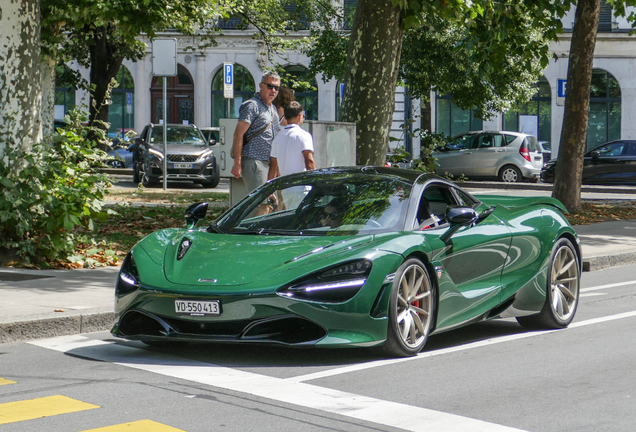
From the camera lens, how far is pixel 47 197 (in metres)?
10.3

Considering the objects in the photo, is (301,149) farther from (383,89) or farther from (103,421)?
(103,421)

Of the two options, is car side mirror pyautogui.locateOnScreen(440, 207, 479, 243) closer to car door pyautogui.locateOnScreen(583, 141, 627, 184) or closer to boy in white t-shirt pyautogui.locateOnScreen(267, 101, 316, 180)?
boy in white t-shirt pyautogui.locateOnScreen(267, 101, 316, 180)

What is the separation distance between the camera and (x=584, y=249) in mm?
13414

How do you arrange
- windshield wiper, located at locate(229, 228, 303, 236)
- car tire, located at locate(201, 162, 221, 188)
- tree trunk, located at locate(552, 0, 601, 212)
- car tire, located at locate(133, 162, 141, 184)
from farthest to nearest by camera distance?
1. car tire, located at locate(133, 162, 141, 184)
2. car tire, located at locate(201, 162, 221, 188)
3. tree trunk, located at locate(552, 0, 601, 212)
4. windshield wiper, located at locate(229, 228, 303, 236)

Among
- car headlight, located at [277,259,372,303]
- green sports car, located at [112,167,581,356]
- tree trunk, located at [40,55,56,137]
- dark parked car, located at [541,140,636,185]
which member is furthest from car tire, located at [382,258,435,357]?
dark parked car, located at [541,140,636,185]

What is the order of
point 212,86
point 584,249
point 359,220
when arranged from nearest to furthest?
point 359,220, point 584,249, point 212,86

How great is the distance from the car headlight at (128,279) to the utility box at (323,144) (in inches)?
191

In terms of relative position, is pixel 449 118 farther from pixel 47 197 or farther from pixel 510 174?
A: pixel 47 197

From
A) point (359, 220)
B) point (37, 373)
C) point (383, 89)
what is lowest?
point (37, 373)

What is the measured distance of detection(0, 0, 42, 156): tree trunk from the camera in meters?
10.4

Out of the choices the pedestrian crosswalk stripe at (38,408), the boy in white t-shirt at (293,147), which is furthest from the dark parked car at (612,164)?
the pedestrian crosswalk stripe at (38,408)

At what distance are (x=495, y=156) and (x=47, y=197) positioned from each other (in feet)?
75.0

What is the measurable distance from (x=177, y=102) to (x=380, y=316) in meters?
40.4

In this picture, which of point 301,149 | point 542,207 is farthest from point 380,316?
point 301,149
